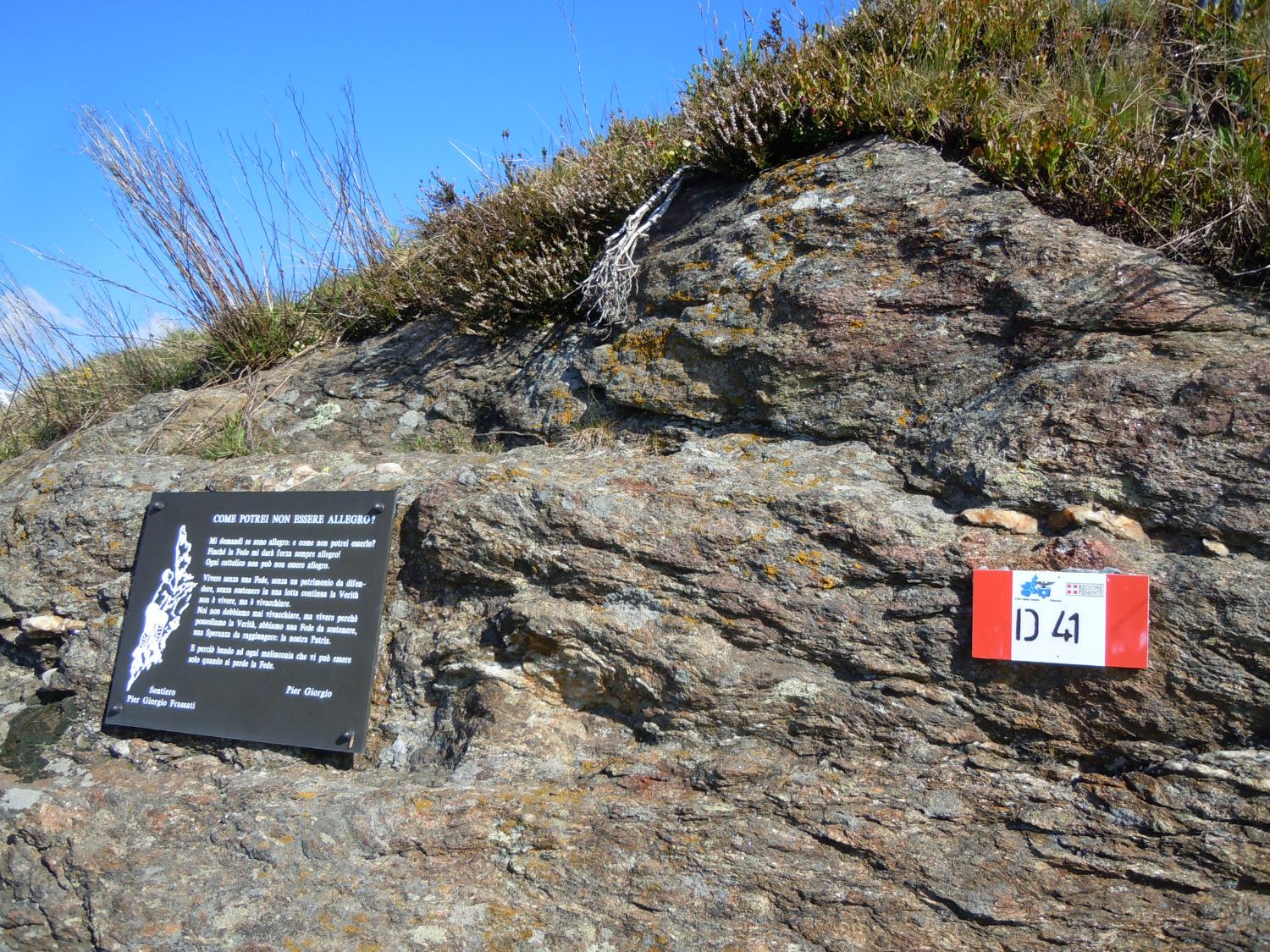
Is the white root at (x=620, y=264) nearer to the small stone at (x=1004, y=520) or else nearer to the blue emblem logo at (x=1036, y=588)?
the small stone at (x=1004, y=520)

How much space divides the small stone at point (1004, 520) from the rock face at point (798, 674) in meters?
0.01

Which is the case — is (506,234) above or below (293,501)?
above

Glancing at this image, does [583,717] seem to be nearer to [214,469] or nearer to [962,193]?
[214,469]

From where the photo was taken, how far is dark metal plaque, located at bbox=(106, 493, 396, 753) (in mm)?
3646

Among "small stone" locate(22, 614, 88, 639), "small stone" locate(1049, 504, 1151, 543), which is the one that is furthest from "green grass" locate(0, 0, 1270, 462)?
"small stone" locate(22, 614, 88, 639)

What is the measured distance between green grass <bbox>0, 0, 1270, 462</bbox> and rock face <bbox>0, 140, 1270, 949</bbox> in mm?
282

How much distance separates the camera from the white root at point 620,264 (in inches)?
179

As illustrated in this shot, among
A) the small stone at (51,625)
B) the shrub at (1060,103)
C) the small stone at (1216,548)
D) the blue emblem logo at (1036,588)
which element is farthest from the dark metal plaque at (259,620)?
the small stone at (1216,548)

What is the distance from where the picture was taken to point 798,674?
3.17m

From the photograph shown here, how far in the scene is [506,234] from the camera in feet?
17.3

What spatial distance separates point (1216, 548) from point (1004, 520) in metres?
0.65

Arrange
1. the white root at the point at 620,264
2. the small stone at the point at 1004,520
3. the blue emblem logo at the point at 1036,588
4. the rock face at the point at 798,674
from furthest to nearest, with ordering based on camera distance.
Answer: the white root at the point at 620,264
the small stone at the point at 1004,520
the blue emblem logo at the point at 1036,588
the rock face at the point at 798,674

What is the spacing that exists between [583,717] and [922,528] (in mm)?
1501

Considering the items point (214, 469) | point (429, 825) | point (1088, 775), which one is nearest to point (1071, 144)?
point (1088, 775)
